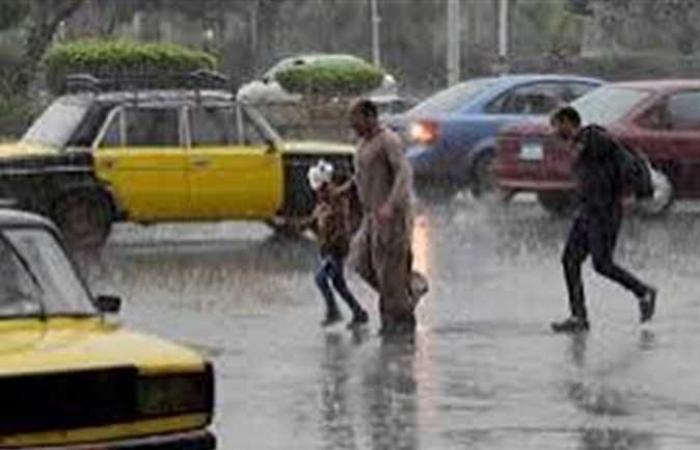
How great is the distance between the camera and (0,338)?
371 inches

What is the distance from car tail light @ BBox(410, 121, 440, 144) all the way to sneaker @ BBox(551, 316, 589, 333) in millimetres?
10675

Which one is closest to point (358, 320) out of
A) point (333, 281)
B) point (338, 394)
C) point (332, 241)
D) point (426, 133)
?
point (333, 281)

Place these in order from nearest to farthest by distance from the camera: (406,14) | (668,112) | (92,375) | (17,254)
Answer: (92,375), (17,254), (668,112), (406,14)

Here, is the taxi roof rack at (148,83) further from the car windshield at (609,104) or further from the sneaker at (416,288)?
the sneaker at (416,288)

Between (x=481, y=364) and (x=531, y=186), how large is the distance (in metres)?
10.8

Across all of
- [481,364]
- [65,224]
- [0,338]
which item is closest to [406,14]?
[65,224]

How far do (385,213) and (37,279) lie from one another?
570cm

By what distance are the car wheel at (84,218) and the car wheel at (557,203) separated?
5521 millimetres

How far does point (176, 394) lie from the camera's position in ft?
30.2

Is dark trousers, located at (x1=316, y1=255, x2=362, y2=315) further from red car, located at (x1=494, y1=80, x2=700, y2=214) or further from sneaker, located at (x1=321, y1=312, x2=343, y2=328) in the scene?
red car, located at (x1=494, y1=80, x2=700, y2=214)

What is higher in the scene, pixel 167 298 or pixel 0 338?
pixel 0 338

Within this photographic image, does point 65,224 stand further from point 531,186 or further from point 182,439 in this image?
point 182,439

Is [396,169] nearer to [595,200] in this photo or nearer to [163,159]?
[595,200]

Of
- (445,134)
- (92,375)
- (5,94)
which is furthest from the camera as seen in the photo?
(5,94)
